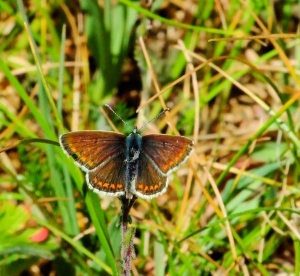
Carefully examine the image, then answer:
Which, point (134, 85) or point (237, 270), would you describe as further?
point (134, 85)

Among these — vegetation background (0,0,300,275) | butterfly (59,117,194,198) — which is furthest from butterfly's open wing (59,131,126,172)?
vegetation background (0,0,300,275)

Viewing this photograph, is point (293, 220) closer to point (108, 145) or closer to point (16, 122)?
point (108, 145)

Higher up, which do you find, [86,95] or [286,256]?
[86,95]

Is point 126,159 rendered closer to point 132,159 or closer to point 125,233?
point 132,159

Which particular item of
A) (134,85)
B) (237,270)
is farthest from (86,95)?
(237,270)

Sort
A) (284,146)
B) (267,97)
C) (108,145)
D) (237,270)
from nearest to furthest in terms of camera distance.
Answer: (108,145), (237,270), (284,146), (267,97)

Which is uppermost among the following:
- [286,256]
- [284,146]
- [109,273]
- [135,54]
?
[135,54]

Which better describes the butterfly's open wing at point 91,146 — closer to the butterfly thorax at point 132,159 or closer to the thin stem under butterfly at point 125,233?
the butterfly thorax at point 132,159
